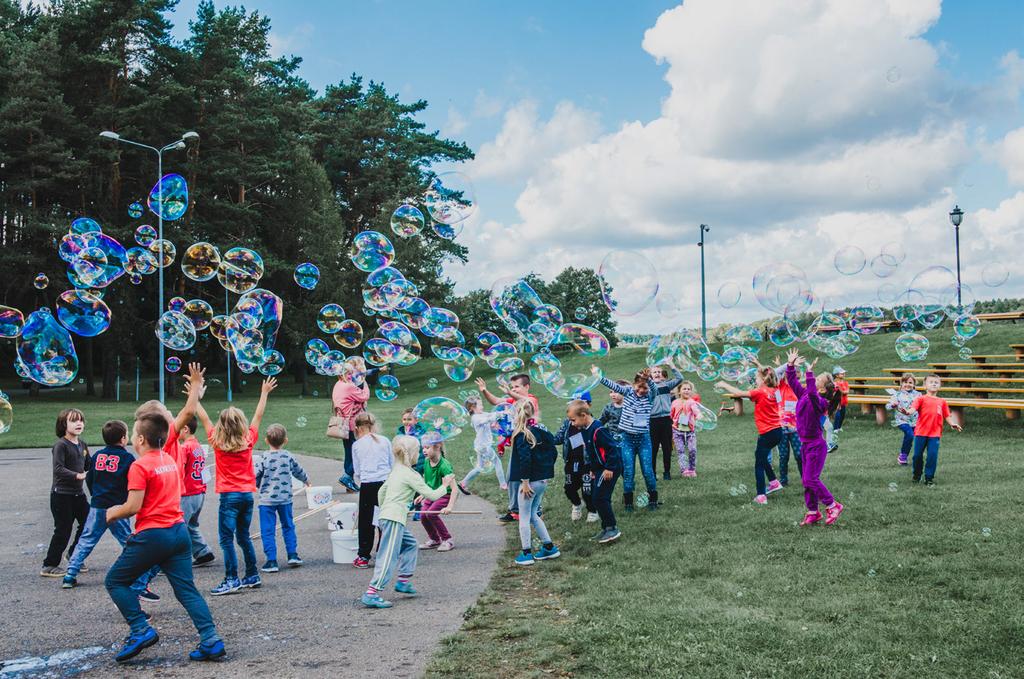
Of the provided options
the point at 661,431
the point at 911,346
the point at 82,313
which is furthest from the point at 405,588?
the point at 911,346

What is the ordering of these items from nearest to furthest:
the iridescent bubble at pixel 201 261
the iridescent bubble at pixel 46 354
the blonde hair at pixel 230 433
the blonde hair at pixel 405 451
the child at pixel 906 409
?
the blonde hair at pixel 405 451
the blonde hair at pixel 230 433
the child at pixel 906 409
the iridescent bubble at pixel 46 354
the iridescent bubble at pixel 201 261

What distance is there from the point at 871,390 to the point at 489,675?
22.4m

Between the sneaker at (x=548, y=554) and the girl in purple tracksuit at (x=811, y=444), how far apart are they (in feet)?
9.05

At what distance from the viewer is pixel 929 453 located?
10.2 metres

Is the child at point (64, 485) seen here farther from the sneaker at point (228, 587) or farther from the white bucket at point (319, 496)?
the white bucket at point (319, 496)

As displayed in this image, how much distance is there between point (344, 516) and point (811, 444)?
210 inches

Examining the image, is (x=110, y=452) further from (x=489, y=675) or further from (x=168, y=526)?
(x=489, y=675)

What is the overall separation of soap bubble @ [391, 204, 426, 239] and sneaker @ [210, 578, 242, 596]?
334 inches

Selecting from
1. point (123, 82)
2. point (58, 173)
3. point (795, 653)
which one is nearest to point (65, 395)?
point (58, 173)

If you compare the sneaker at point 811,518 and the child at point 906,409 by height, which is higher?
the child at point 906,409

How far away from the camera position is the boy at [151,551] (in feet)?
17.1

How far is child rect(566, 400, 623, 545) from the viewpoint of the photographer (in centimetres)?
820

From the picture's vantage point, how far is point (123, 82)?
38719 millimetres

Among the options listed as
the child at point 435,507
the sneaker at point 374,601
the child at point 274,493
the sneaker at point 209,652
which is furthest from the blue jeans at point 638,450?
the sneaker at point 209,652
